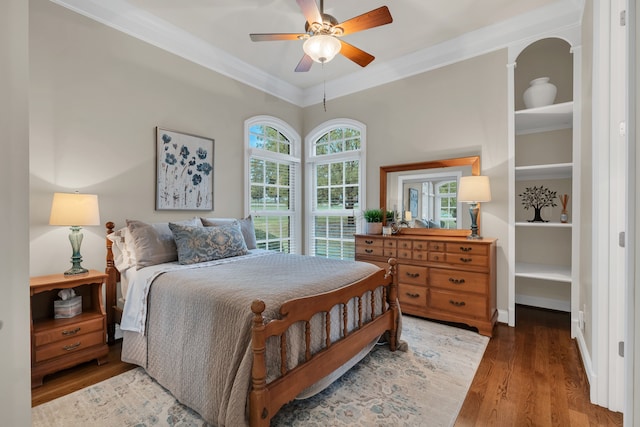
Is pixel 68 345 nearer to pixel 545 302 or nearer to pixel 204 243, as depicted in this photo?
pixel 204 243

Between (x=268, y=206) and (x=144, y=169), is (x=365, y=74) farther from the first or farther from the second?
(x=144, y=169)

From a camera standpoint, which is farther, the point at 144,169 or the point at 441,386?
the point at 144,169

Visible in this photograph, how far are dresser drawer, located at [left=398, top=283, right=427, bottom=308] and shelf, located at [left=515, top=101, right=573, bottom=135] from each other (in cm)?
207

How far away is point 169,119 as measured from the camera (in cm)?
328

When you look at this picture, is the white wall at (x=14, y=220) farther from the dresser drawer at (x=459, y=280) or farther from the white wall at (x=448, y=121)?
the white wall at (x=448, y=121)

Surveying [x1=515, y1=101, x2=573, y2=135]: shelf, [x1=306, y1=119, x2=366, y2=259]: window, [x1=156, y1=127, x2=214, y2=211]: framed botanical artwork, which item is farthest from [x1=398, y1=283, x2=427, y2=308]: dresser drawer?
[x1=156, y1=127, x2=214, y2=211]: framed botanical artwork

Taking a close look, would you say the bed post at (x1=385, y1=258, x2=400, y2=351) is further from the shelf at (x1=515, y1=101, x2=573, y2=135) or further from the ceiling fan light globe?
the shelf at (x1=515, y1=101, x2=573, y2=135)

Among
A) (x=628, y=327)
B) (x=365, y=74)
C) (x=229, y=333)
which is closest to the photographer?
(x=628, y=327)

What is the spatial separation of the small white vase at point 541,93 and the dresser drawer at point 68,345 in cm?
446

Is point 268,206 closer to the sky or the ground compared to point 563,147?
closer to the ground

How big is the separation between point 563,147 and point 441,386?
115 inches

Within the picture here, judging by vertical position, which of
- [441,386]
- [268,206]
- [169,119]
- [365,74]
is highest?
[365,74]

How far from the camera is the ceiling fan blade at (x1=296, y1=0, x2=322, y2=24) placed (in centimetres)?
205

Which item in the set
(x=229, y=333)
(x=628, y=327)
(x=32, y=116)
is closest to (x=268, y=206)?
(x=32, y=116)
